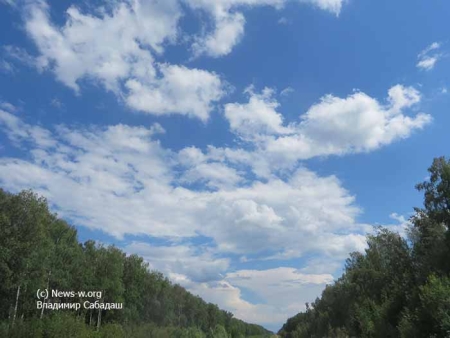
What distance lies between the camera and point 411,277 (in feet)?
184

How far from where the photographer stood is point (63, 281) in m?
76.9

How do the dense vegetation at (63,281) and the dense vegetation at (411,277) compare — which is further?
the dense vegetation at (63,281)

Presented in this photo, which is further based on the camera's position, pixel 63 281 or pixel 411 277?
pixel 63 281

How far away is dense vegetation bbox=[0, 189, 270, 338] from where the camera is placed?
203 ft

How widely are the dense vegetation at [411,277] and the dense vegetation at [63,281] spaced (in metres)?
39.6

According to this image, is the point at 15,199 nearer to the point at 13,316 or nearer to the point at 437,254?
the point at 13,316

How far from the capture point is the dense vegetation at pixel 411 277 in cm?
3366

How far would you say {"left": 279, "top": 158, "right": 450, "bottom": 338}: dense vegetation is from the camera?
110 feet

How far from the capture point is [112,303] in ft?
302

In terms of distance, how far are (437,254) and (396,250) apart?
18.0 m

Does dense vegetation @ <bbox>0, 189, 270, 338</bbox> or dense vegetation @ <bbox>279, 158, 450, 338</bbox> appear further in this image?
dense vegetation @ <bbox>0, 189, 270, 338</bbox>

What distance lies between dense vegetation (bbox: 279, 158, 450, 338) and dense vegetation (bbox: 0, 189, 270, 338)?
39552 mm

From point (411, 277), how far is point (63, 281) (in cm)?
5543

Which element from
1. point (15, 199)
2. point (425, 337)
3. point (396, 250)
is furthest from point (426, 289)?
point (15, 199)
